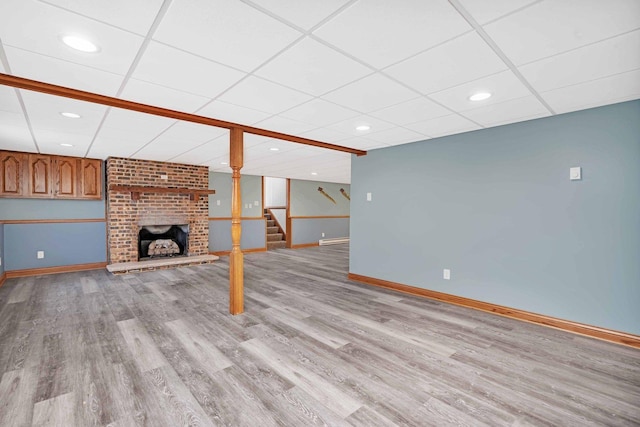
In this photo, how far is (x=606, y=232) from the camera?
2812mm

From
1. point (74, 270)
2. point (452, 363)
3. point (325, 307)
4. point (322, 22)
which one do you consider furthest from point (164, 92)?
point (74, 270)

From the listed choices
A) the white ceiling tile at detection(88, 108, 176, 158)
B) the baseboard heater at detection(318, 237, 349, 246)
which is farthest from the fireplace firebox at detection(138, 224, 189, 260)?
the baseboard heater at detection(318, 237, 349, 246)

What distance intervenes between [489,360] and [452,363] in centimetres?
33

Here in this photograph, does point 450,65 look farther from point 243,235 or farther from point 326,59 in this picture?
point 243,235

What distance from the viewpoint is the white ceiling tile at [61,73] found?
6.22 ft

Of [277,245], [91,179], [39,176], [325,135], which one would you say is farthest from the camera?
[277,245]

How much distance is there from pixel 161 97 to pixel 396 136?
9.06ft

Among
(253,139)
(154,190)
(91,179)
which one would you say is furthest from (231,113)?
(91,179)

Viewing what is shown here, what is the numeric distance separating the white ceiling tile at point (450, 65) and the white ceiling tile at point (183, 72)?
47.2 inches

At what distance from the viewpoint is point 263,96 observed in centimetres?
252

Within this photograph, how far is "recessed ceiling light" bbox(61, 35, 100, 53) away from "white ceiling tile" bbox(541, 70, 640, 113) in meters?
3.33

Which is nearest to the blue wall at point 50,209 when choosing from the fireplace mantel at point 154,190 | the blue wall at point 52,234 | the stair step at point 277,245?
the blue wall at point 52,234

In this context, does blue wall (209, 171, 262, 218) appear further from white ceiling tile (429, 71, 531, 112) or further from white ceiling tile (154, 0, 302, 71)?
white ceiling tile (429, 71, 531, 112)

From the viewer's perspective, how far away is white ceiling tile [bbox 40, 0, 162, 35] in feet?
4.54
